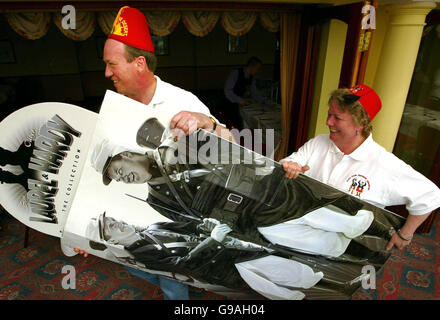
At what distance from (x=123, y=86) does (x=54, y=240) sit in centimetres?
222

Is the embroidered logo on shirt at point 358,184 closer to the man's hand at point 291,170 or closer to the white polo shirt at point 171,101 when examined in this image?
the man's hand at point 291,170

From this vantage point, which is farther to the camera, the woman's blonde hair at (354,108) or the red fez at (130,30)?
the woman's blonde hair at (354,108)

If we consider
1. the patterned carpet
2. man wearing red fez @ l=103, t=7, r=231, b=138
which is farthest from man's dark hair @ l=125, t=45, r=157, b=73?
the patterned carpet

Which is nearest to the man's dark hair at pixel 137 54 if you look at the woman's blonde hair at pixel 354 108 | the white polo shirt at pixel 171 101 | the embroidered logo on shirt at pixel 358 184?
the white polo shirt at pixel 171 101

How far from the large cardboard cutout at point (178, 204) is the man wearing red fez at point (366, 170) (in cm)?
8

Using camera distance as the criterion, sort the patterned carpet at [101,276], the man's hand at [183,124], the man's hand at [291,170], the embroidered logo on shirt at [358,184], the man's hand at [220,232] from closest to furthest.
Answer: the man's hand at [183,124] < the man's hand at [291,170] < the man's hand at [220,232] < the embroidered logo on shirt at [358,184] < the patterned carpet at [101,276]

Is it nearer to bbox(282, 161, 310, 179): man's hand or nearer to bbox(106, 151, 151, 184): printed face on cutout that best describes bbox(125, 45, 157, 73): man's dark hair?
bbox(106, 151, 151, 184): printed face on cutout

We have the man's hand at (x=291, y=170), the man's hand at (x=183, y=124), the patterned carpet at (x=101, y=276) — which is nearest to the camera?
the man's hand at (x=183, y=124)

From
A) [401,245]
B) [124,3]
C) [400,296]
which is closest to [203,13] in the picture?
[124,3]

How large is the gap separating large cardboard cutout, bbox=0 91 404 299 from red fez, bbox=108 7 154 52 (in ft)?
0.87

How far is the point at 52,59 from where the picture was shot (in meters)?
8.04

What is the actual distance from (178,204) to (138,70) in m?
0.61

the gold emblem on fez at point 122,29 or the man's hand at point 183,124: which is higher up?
the gold emblem on fez at point 122,29

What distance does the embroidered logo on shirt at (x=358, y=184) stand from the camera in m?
1.35
